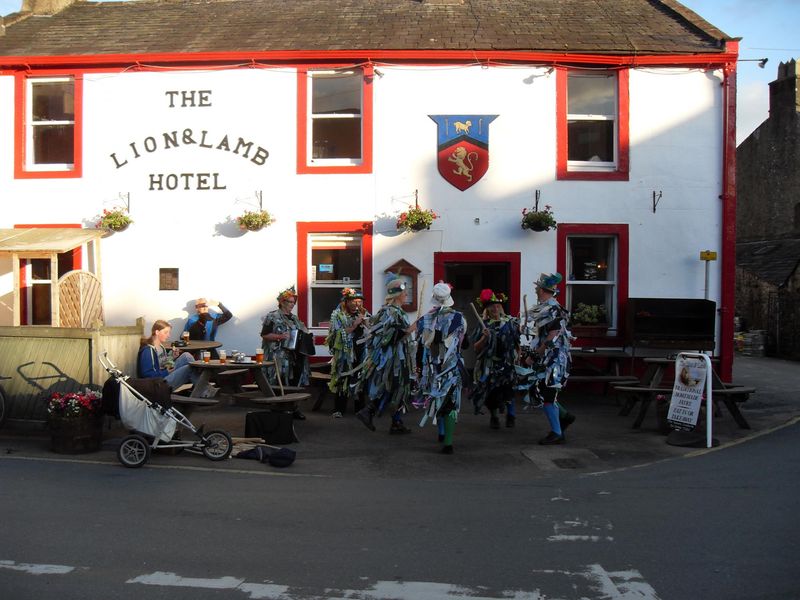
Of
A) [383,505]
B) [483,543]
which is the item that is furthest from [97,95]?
[483,543]

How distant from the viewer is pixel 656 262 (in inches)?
585

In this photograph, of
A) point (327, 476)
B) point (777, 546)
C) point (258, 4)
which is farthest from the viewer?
point (258, 4)

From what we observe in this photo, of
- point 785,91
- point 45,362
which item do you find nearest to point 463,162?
point 45,362

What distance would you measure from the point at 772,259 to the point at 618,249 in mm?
15335

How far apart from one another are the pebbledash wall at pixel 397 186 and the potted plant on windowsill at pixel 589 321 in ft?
2.48

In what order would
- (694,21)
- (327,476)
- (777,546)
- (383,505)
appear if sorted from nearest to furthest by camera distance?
(777,546)
(383,505)
(327,476)
(694,21)

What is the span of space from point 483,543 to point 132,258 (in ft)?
35.0

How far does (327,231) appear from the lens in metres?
14.9

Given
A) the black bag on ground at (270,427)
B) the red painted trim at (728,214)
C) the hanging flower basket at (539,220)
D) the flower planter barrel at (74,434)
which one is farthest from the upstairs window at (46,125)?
the red painted trim at (728,214)

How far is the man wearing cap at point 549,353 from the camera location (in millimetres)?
10211

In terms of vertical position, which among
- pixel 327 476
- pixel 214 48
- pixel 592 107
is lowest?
pixel 327 476

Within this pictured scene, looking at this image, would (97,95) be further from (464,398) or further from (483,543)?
(483,543)

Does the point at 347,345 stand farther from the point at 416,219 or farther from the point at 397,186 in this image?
the point at 397,186

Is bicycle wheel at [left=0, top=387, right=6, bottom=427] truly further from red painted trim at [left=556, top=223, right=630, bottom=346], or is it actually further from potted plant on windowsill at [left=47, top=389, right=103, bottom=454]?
red painted trim at [left=556, top=223, right=630, bottom=346]
